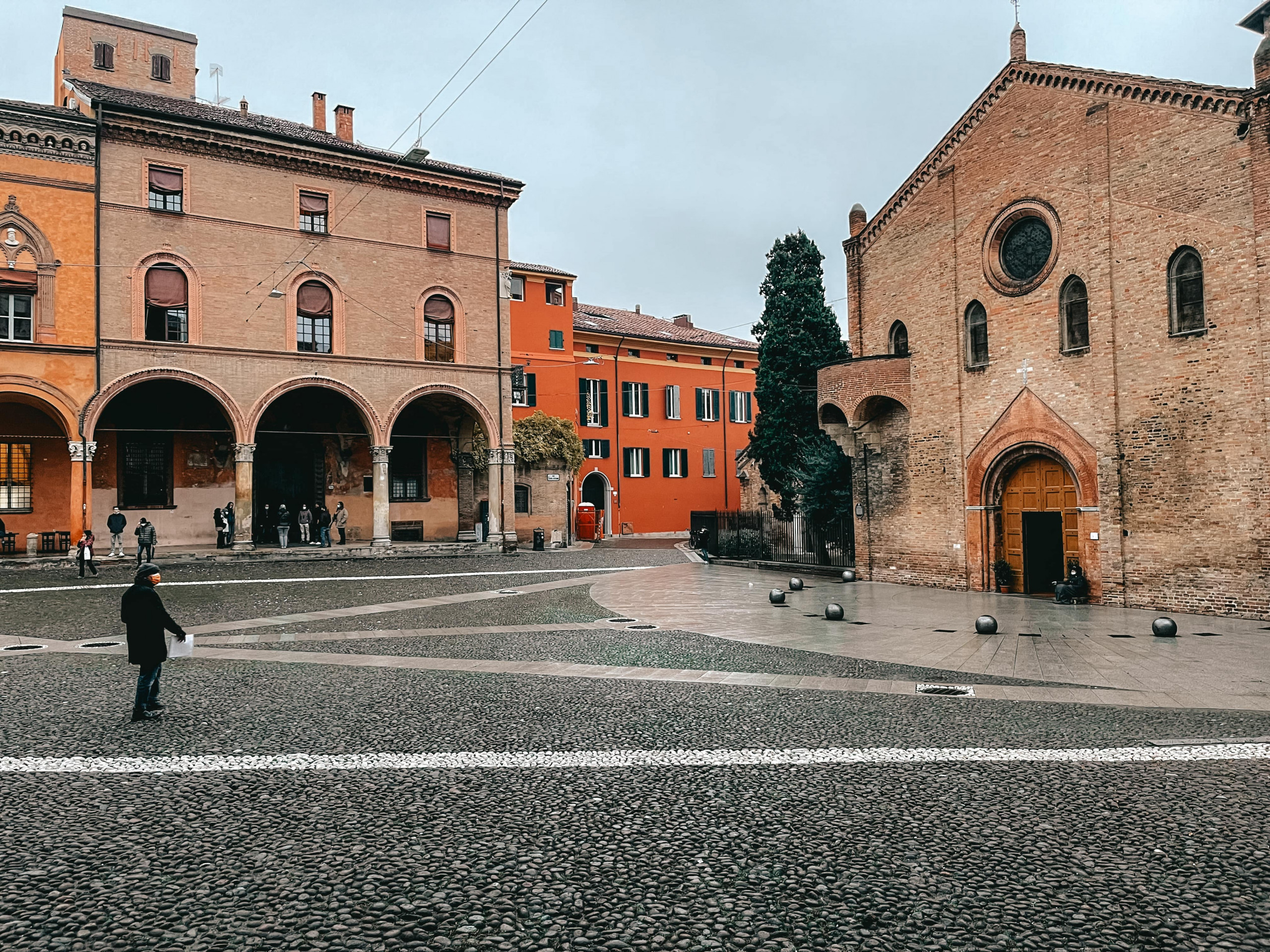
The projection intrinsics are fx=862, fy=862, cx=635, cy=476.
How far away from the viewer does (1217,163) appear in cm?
1510

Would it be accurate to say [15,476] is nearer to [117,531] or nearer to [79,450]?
[79,450]

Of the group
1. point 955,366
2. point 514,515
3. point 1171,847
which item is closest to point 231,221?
point 514,515

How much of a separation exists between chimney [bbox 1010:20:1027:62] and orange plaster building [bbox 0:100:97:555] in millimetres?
24752

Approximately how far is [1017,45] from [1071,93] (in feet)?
6.78

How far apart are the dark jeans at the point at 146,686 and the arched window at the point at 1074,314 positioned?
55.1 feet

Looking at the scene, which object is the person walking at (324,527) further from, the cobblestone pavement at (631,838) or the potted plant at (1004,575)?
the cobblestone pavement at (631,838)

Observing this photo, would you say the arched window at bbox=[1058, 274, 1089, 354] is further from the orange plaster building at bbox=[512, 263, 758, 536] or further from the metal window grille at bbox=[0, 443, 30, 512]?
the metal window grille at bbox=[0, 443, 30, 512]

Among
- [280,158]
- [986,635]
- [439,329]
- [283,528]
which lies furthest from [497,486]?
[986,635]

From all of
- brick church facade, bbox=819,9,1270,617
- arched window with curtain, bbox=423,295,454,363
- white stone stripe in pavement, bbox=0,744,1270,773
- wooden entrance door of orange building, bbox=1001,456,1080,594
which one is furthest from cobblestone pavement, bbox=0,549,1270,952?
arched window with curtain, bbox=423,295,454,363

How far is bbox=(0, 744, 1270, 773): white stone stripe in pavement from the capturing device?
639cm

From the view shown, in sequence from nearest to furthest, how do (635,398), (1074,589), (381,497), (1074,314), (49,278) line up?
(1074,589), (1074,314), (49,278), (381,497), (635,398)

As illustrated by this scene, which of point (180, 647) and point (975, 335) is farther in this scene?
point (975, 335)

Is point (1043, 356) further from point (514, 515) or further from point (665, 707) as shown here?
point (514, 515)

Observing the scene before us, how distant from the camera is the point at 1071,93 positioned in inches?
690
